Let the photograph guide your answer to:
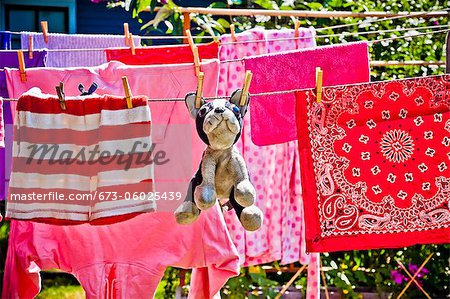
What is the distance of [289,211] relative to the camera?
3730 mm

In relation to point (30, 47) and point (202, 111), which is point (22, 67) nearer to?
point (30, 47)

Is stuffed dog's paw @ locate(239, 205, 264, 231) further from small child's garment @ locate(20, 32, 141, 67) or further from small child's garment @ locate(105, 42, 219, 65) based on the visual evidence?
small child's garment @ locate(20, 32, 141, 67)

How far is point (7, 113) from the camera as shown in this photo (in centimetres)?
329

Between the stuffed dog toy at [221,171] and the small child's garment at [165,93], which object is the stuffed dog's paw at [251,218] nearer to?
the stuffed dog toy at [221,171]

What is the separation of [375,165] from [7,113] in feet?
4.41

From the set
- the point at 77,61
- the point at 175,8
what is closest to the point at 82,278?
the point at 77,61

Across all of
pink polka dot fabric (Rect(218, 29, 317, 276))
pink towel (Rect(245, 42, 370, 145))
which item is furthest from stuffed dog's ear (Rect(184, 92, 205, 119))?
pink polka dot fabric (Rect(218, 29, 317, 276))

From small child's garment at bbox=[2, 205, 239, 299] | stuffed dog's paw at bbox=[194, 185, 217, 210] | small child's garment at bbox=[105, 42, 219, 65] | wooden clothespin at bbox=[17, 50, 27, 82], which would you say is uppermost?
small child's garment at bbox=[105, 42, 219, 65]

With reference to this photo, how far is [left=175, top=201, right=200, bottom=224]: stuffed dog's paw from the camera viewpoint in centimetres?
261

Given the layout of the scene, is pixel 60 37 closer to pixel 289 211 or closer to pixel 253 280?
pixel 289 211

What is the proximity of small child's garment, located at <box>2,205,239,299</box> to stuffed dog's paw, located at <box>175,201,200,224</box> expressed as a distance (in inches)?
16.4

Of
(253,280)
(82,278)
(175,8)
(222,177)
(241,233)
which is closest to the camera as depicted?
(222,177)

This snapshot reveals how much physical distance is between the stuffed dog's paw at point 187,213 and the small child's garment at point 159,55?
0.90 meters

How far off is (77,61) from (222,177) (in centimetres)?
121
